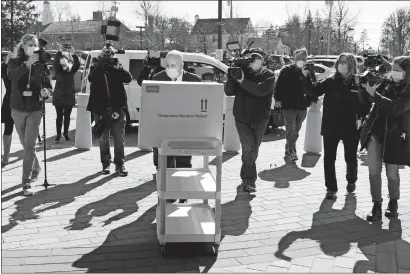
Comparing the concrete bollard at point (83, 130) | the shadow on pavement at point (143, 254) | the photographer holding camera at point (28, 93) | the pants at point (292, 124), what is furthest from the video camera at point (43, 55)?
the pants at point (292, 124)

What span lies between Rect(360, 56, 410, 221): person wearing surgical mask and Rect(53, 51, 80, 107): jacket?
6678 millimetres

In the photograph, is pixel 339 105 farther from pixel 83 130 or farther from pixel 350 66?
pixel 83 130

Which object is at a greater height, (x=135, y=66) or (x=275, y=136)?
(x=135, y=66)

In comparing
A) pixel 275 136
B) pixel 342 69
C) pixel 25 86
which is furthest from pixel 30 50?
pixel 275 136

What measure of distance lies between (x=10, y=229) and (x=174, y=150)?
1993mm

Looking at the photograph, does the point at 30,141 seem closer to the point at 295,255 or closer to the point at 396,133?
the point at 295,255

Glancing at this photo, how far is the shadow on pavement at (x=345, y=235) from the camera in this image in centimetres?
465

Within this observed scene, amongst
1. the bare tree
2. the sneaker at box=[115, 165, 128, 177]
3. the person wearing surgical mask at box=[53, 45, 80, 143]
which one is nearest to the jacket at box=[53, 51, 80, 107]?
the person wearing surgical mask at box=[53, 45, 80, 143]

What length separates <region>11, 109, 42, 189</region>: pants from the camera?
6.52 metres

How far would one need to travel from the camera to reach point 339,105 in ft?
20.9

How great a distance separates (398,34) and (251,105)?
26014 mm

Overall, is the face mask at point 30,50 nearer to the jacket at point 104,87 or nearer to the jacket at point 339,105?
the jacket at point 104,87

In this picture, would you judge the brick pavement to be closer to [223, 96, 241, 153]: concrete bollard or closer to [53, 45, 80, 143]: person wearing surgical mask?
[223, 96, 241, 153]: concrete bollard

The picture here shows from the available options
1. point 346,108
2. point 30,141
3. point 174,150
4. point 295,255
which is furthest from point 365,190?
point 30,141
